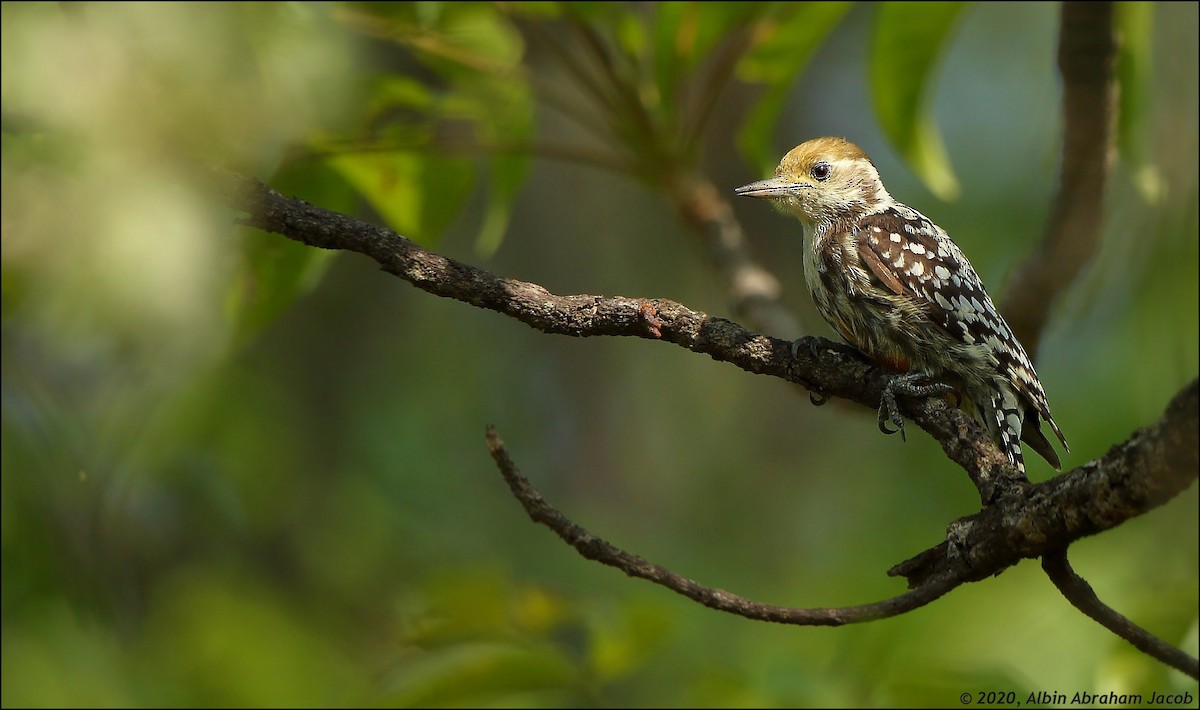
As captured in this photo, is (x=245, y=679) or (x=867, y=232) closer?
(x=867, y=232)

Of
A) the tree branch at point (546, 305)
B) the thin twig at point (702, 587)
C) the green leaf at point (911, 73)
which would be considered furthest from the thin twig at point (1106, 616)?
the green leaf at point (911, 73)

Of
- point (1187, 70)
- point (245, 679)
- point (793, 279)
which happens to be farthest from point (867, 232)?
point (793, 279)

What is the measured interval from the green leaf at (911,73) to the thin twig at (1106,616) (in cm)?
238

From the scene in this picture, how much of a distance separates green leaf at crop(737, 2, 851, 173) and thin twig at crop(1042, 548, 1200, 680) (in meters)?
2.59

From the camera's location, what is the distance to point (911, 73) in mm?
4020

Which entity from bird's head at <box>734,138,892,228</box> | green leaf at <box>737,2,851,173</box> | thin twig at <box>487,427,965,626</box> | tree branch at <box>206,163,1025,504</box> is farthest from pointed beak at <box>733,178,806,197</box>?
thin twig at <box>487,427,965,626</box>

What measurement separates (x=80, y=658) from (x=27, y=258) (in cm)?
242

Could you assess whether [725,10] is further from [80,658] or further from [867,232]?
[80,658]

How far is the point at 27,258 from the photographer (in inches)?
61.6

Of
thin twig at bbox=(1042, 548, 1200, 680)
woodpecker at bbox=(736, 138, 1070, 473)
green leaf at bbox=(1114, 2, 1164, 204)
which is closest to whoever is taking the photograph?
thin twig at bbox=(1042, 548, 1200, 680)

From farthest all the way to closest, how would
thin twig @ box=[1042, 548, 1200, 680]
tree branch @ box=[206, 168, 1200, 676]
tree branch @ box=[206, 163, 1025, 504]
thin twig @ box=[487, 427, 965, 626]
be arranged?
tree branch @ box=[206, 163, 1025, 504] → thin twig @ box=[487, 427, 965, 626] → thin twig @ box=[1042, 548, 1200, 680] → tree branch @ box=[206, 168, 1200, 676]

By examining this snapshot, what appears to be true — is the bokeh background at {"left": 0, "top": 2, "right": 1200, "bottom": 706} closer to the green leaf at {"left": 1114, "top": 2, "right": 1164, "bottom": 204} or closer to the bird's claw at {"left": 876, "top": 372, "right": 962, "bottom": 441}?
the green leaf at {"left": 1114, "top": 2, "right": 1164, "bottom": 204}

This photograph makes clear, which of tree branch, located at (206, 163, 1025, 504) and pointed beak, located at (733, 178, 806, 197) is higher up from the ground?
pointed beak, located at (733, 178, 806, 197)

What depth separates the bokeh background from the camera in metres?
1.64
